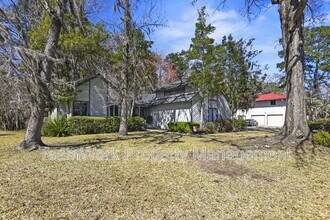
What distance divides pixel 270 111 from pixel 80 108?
2752cm

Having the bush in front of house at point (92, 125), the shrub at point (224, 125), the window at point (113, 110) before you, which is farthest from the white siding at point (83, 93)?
the shrub at point (224, 125)

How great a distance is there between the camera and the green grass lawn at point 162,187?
3473 millimetres

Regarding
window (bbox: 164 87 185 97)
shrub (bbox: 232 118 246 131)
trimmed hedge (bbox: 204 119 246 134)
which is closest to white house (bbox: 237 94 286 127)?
shrub (bbox: 232 118 246 131)

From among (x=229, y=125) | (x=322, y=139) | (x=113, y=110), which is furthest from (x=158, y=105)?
(x=322, y=139)

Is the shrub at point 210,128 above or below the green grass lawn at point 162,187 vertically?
above

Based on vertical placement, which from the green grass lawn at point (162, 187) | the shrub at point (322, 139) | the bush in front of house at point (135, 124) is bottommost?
the green grass lawn at point (162, 187)

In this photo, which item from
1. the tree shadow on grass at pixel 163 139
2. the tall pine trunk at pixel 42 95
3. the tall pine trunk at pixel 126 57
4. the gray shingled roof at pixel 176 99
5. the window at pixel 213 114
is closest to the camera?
the tall pine trunk at pixel 42 95

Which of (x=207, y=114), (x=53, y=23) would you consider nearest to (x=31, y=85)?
(x=53, y=23)

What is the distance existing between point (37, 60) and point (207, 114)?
56.6 ft

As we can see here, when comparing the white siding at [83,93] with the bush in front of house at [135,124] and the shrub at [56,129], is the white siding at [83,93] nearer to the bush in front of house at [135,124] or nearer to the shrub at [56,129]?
the bush in front of house at [135,124]

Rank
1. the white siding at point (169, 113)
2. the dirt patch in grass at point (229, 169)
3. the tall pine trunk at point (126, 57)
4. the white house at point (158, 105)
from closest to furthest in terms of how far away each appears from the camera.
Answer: the dirt patch in grass at point (229, 169) → the tall pine trunk at point (126, 57) → the white house at point (158, 105) → the white siding at point (169, 113)

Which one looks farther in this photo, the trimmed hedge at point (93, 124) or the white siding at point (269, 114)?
the white siding at point (269, 114)

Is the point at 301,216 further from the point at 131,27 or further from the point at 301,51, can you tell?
the point at 131,27

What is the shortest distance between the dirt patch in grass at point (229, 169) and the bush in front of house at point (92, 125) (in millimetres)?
11766
